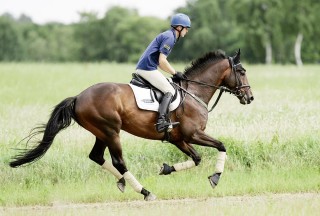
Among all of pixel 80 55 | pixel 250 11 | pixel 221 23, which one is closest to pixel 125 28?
pixel 80 55

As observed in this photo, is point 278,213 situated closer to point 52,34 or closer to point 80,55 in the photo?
point 80,55

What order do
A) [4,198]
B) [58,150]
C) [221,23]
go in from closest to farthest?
[4,198] < [58,150] < [221,23]

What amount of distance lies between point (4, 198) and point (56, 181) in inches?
Answer: 61.5

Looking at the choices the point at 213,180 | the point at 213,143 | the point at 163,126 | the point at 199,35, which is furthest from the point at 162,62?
the point at 199,35

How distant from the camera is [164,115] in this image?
10.0 m

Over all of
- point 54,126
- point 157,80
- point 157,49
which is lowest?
point 54,126

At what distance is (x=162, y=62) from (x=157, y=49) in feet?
0.82

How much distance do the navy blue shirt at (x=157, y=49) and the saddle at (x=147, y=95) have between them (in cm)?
25

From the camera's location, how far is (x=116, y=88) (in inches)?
391

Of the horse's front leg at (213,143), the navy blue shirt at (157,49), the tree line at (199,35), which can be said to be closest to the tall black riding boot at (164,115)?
the horse's front leg at (213,143)

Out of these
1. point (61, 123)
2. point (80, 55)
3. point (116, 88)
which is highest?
point (116, 88)

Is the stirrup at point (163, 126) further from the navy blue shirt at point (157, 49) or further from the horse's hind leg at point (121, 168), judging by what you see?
the navy blue shirt at point (157, 49)

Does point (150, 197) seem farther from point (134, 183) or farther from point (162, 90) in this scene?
point (162, 90)

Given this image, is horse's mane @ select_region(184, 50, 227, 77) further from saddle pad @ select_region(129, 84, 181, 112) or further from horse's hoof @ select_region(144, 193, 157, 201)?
horse's hoof @ select_region(144, 193, 157, 201)
